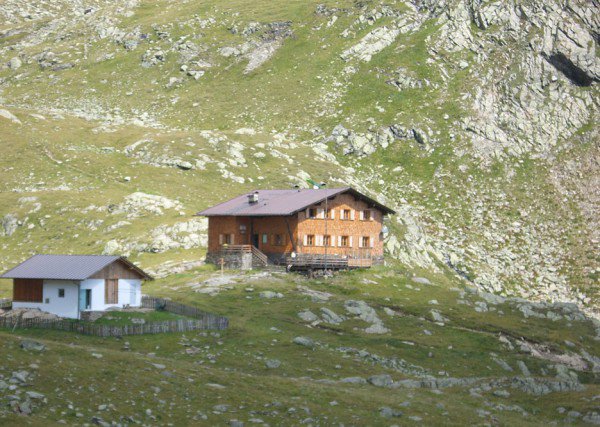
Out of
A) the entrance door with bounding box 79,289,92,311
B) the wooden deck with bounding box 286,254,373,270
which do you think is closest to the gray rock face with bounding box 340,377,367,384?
the entrance door with bounding box 79,289,92,311

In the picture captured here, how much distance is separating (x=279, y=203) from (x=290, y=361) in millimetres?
41685

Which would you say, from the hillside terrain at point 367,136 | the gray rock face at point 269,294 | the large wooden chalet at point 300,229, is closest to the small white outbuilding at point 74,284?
the gray rock face at point 269,294

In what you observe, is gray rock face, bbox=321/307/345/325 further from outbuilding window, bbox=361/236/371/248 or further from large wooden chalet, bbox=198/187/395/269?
outbuilding window, bbox=361/236/371/248

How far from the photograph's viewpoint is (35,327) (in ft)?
197

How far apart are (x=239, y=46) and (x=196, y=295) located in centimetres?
13046

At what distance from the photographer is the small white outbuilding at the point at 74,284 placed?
6444cm

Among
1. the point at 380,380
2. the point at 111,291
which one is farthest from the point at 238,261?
the point at 380,380

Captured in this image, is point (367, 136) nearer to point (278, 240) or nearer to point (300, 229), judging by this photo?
point (278, 240)

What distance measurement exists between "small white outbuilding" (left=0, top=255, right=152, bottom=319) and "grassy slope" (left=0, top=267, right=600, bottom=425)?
598 cm

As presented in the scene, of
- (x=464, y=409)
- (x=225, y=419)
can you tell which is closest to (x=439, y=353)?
(x=464, y=409)

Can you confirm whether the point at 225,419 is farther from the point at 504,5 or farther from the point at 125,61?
the point at 125,61

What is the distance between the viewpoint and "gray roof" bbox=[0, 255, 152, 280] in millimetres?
64812

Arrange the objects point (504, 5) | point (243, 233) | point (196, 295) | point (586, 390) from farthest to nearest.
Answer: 1. point (504, 5)
2. point (243, 233)
3. point (196, 295)
4. point (586, 390)

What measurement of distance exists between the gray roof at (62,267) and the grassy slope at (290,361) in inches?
273
